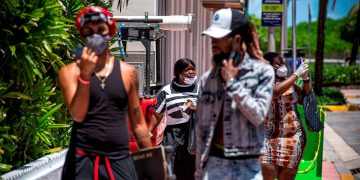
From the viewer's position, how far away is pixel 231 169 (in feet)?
13.5

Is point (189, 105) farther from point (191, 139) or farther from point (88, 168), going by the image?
point (88, 168)

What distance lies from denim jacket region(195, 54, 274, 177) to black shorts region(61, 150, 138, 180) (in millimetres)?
496

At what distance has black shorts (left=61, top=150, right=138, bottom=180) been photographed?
159 inches

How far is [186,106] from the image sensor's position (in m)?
6.43

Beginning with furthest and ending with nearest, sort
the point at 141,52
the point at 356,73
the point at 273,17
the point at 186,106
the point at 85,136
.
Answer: the point at 356,73
the point at 273,17
the point at 141,52
the point at 186,106
the point at 85,136

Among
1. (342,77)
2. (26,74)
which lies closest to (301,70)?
(26,74)

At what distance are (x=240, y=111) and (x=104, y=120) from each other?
0.80m

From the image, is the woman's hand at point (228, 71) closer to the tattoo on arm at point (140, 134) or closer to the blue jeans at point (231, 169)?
the blue jeans at point (231, 169)

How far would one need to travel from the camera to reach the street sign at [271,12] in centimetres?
1660

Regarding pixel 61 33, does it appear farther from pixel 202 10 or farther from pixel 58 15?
pixel 202 10

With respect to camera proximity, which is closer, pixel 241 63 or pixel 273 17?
→ pixel 241 63

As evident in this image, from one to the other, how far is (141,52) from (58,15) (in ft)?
15.9

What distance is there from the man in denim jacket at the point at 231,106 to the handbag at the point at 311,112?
307 centimetres

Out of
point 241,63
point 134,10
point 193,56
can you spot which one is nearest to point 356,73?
point 193,56
